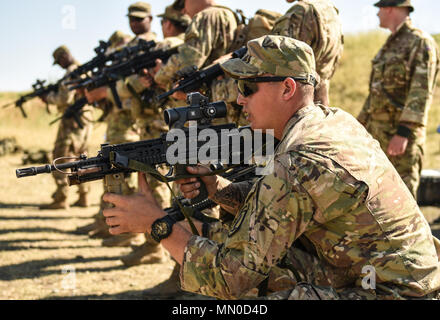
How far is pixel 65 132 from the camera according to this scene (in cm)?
888

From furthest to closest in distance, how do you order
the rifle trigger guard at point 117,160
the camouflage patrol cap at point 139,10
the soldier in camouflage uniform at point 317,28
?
the camouflage patrol cap at point 139,10, the soldier in camouflage uniform at point 317,28, the rifle trigger guard at point 117,160

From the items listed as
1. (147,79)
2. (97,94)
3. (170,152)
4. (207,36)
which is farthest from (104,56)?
(170,152)

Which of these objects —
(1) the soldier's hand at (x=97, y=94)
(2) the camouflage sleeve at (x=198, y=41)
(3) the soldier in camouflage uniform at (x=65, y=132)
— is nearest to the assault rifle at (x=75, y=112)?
(3) the soldier in camouflage uniform at (x=65, y=132)

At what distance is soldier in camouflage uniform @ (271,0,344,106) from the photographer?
13.5 ft

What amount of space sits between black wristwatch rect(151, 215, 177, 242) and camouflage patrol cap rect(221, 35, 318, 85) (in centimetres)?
78

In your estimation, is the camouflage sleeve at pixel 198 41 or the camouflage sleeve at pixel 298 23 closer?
the camouflage sleeve at pixel 298 23

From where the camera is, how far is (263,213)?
6.98 ft

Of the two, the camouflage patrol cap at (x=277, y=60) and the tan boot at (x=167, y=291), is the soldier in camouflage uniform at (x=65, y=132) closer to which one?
the tan boot at (x=167, y=291)

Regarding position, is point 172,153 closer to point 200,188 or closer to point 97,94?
point 200,188

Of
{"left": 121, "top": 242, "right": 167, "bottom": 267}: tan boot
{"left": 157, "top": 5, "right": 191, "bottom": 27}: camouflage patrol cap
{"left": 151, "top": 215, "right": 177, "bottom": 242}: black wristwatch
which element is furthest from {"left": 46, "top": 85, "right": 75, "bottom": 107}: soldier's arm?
{"left": 151, "top": 215, "right": 177, "bottom": 242}: black wristwatch

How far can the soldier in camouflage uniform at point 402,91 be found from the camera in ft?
16.4

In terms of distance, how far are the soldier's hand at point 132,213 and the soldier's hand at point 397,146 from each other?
3.17 m

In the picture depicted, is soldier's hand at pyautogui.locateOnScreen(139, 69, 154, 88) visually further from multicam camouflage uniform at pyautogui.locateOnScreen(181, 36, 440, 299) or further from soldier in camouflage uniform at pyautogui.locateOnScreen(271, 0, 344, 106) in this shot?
multicam camouflage uniform at pyautogui.locateOnScreen(181, 36, 440, 299)
